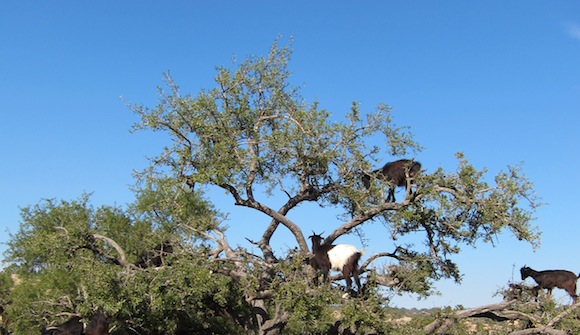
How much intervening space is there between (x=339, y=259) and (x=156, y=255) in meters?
5.07

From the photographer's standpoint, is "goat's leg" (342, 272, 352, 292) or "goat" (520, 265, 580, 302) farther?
"goat" (520, 265, 580, 302)

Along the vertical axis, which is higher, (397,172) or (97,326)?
(397,172)

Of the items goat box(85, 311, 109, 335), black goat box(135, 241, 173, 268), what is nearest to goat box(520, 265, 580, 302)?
black goat box(135, 241, 173, 268)

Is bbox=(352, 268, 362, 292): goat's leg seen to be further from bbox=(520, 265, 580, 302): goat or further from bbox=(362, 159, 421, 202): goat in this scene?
bbox=(520, 265, 580, 302): goat

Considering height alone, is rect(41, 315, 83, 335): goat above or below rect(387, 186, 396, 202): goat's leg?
below

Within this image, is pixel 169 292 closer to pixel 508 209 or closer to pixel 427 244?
pixel 427 244

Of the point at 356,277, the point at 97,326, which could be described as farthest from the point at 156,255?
the point at 356,277

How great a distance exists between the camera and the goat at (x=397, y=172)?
15098mm

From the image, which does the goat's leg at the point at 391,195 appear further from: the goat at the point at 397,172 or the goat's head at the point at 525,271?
the goat's head at the point at 525,271

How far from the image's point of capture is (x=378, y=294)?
14.1 metres

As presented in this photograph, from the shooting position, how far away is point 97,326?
13.8m

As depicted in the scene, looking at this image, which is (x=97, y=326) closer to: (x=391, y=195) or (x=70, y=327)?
(x=70, y=327)

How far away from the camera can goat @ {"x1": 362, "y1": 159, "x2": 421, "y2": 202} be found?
49.5 ft

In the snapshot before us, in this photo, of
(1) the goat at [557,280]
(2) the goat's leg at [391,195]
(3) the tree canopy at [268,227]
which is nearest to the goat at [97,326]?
(3) the tree canopy at [268,227]
